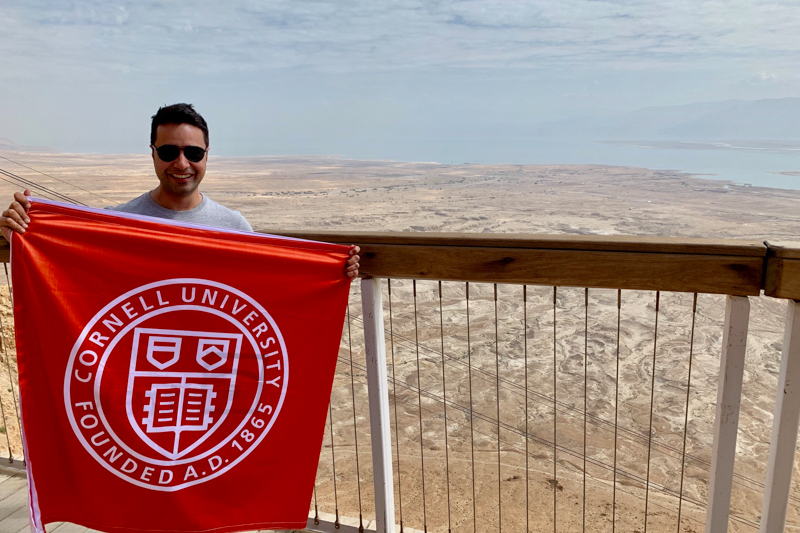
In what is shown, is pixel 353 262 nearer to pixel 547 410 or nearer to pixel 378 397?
pixel 378 397

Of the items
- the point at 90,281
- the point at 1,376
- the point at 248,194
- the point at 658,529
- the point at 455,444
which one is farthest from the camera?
the point at 248,194

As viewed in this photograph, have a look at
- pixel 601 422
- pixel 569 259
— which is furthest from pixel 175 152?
pixel 601 422

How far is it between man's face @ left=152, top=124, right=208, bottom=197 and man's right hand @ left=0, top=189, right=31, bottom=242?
0.37 m

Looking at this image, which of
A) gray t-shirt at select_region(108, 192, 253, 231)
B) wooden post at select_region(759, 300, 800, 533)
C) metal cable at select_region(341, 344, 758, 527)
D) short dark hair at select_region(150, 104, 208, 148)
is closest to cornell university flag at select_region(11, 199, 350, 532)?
gray t-shirt at select_region(108, 192, 253, 231)

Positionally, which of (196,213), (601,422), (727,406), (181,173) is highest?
(181,173)

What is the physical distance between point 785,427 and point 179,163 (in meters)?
1.91

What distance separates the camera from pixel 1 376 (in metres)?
10.4

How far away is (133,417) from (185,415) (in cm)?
15

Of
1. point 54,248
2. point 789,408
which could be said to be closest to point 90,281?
point 54,248

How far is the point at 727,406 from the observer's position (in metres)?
1.75

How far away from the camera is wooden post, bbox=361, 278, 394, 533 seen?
6.68 ft

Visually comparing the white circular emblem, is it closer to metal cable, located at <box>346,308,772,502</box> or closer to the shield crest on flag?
the shield crest on flag

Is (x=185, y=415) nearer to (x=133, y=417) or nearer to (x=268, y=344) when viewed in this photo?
(x=133, y=417)

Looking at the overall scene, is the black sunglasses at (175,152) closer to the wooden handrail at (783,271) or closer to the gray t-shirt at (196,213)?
the gray t-shirt at (196,213)
